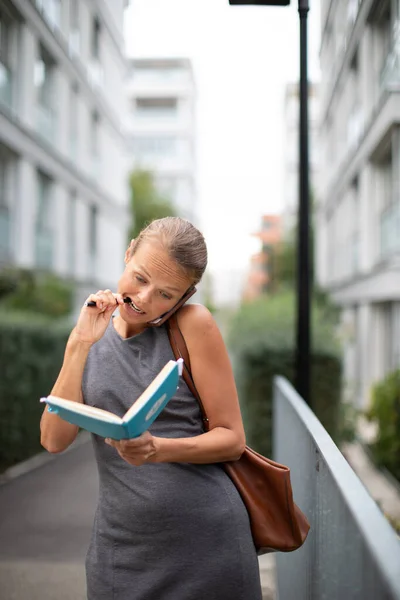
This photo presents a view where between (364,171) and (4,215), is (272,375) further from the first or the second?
(364,171)

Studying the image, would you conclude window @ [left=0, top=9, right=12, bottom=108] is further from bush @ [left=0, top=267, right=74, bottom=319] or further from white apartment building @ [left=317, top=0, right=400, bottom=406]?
white apartment building @ [left=317, top=0, right=400, bottom=406]

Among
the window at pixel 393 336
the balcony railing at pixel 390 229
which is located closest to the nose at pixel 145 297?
the window at pixel 393 336

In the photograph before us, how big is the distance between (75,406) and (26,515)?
2.14 m

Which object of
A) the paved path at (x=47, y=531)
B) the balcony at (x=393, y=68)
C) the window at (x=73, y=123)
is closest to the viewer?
the paved path at (x=47, y=531)

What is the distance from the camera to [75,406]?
4.16ft

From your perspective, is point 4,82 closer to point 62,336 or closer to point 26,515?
point 62,336

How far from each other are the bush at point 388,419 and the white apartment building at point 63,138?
12.9 feet

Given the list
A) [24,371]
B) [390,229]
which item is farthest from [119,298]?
[390,229]

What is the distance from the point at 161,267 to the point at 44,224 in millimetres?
10089

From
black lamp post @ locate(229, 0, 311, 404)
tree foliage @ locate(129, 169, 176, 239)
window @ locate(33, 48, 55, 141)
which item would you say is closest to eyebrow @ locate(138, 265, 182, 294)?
black lamp post @ locate(229, 0, 311, 404)

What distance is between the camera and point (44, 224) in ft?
37.1

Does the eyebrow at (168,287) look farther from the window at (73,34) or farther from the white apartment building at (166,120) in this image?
the white apartment building at (166,120)

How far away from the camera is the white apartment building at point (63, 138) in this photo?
7082 millimetres

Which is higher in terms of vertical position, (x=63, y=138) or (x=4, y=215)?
(x=63, y=138)
